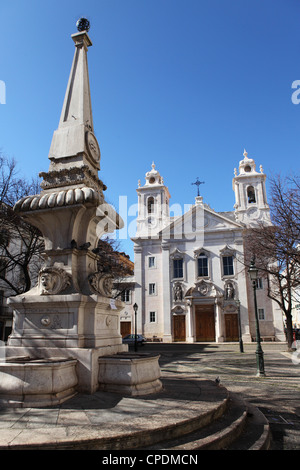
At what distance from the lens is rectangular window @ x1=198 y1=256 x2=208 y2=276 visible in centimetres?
3662

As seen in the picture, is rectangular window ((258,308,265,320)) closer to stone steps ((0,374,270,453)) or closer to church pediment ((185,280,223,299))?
church pediment ((185,280,223,299))

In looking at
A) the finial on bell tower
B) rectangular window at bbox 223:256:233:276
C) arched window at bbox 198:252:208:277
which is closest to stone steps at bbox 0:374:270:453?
the finial on bell tower

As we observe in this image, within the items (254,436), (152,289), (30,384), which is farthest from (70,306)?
(152,289)

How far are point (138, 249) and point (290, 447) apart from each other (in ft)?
114

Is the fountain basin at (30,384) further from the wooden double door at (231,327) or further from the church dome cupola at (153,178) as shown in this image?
the church dome cupola at (153,178)

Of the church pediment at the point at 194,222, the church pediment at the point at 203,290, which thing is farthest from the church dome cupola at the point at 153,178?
the church pediment at the point at 203,290

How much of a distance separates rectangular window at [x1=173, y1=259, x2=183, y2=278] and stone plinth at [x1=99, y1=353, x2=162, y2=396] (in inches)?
1240

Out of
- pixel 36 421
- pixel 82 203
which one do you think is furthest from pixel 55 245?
pixel 36 421

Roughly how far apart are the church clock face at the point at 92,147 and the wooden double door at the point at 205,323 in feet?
96.5

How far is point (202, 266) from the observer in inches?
1453

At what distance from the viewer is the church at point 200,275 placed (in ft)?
114

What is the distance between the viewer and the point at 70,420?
4.23 m

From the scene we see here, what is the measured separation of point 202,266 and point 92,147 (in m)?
30.3
